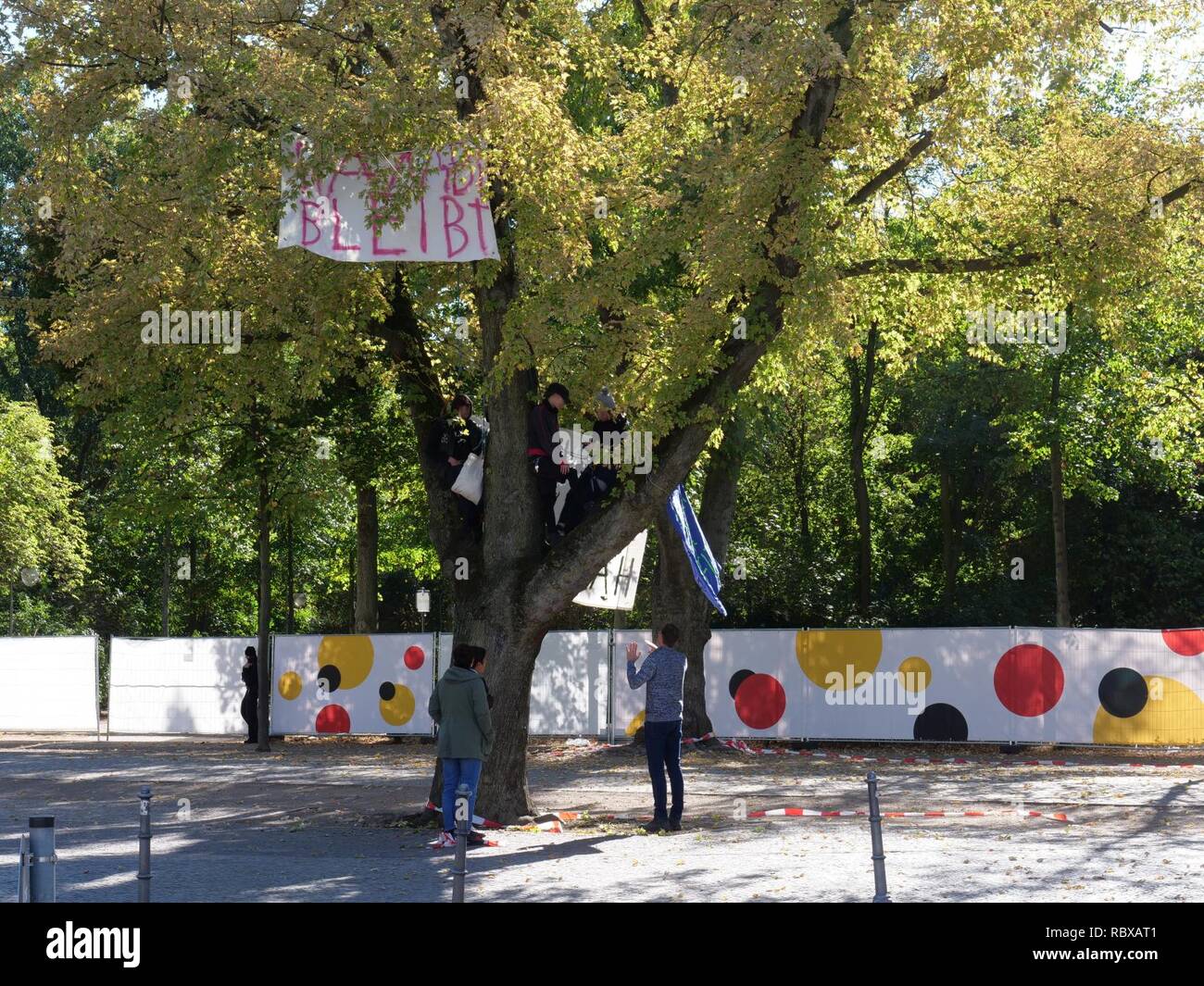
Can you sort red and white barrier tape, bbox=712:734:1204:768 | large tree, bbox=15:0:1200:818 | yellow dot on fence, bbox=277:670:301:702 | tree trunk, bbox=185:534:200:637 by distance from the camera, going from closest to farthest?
large tree, bbox=15:0:1200:818, red and white barrier tape, bbox=712:734:1204:768, yellow dot on fence, bbox=277:670:301:702, tree trunk, bbox=185:534:200:637

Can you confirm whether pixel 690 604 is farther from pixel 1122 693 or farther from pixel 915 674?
pixel 1122 693

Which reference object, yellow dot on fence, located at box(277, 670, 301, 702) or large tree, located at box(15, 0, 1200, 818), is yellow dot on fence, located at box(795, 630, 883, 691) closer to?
large tree, located at box(15, 0, 1200, 818)

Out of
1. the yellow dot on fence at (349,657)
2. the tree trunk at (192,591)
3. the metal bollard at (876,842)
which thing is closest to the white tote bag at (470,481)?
the metal bollard at (876,842)

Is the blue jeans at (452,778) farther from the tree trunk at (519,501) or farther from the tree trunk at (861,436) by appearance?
the tree trunk at (861,436)

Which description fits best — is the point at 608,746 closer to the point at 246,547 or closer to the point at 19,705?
the point at 19,705

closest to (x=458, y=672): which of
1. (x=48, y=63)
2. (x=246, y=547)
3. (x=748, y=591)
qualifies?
(x=48, y=63)

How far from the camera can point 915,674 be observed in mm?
24734

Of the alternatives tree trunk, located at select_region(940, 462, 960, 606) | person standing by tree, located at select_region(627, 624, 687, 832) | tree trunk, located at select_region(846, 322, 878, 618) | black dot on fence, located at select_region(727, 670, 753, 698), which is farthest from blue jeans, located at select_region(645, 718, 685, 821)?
tree trunk, located at select_region(940, 462, 960, 606)

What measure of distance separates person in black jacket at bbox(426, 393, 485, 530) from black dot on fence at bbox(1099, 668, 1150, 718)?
13141mm

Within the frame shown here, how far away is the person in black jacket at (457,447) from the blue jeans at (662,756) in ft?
9.85

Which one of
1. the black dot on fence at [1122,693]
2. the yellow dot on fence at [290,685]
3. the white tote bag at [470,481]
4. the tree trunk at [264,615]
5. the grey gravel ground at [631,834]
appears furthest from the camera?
the yellow dot on fence at [290,685]

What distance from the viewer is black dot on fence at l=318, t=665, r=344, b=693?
28250 mm

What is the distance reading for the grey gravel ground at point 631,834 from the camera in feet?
35.6
